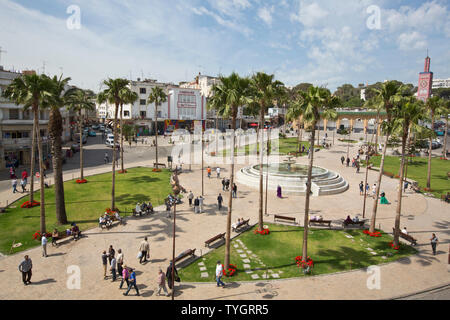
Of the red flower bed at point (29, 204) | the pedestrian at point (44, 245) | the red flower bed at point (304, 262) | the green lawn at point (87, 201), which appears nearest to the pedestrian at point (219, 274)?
the red flower bed at point (304, 262)

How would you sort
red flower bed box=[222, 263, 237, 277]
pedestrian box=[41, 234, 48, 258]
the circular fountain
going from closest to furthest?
red flower bed box=[222, 263, 237, 277], pedestrian box=[41, 234, 48, 258], the circular fountain

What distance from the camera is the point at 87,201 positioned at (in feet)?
88.7

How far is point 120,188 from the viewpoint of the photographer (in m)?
32.0

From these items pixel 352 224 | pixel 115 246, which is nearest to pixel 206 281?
pixel 115 246

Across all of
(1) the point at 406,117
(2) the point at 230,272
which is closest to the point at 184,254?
(2) the point at 230,272

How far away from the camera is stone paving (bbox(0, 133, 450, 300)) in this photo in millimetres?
14164

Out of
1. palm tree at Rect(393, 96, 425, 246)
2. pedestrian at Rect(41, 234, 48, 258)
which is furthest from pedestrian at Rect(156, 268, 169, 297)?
palm tree at Rect(393, 96, 425, 246)

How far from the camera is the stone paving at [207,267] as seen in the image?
14.2m

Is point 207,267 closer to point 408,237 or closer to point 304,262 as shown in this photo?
point 304,262

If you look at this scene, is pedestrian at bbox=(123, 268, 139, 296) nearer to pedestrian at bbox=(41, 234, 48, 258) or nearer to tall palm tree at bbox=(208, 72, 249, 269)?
tall palm tree at bbox=(208, 72, 249, 269)

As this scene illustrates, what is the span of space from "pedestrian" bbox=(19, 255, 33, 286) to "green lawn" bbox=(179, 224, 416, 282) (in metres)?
7.64

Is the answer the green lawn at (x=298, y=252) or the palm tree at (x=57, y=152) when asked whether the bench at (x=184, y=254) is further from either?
the palm tree at (x=57, y=152)

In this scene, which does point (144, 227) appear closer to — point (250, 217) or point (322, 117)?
point (250, 217)

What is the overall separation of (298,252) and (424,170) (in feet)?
131
